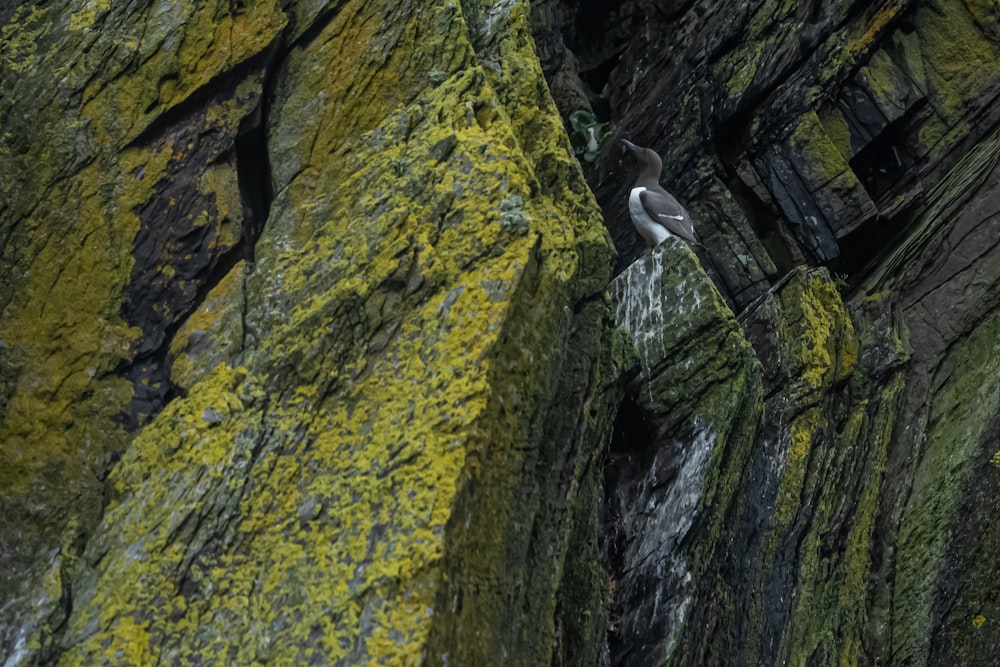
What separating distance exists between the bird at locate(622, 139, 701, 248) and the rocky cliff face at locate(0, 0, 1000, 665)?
42.0 inches

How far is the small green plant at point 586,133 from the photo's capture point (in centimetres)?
1094

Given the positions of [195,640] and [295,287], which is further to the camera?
[295,287]

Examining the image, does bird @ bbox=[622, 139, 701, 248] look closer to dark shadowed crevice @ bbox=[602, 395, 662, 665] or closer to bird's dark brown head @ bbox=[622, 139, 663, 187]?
bird's dark brown head @ bbox=[622, 139, 663, 187]

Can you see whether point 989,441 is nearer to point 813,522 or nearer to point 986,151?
point 813,522

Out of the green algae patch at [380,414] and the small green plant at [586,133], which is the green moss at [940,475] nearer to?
the green algae patch at [380,414]

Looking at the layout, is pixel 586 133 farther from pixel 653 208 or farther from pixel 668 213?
pixel 668 213

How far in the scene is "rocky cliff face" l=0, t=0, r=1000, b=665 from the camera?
4965 millimetres

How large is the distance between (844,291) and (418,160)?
223 inches

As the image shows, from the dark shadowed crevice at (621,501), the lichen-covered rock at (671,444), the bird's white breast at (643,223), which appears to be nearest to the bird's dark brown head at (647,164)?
the bird's white breast at (643,223)

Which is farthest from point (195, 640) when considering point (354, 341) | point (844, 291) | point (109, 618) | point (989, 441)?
point (844, 291)

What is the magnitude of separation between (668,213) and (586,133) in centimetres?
177

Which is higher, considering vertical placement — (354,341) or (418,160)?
(418,160)

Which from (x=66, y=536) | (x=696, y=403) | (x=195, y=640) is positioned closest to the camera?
(x=195, y=640)

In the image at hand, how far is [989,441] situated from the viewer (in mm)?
8633
